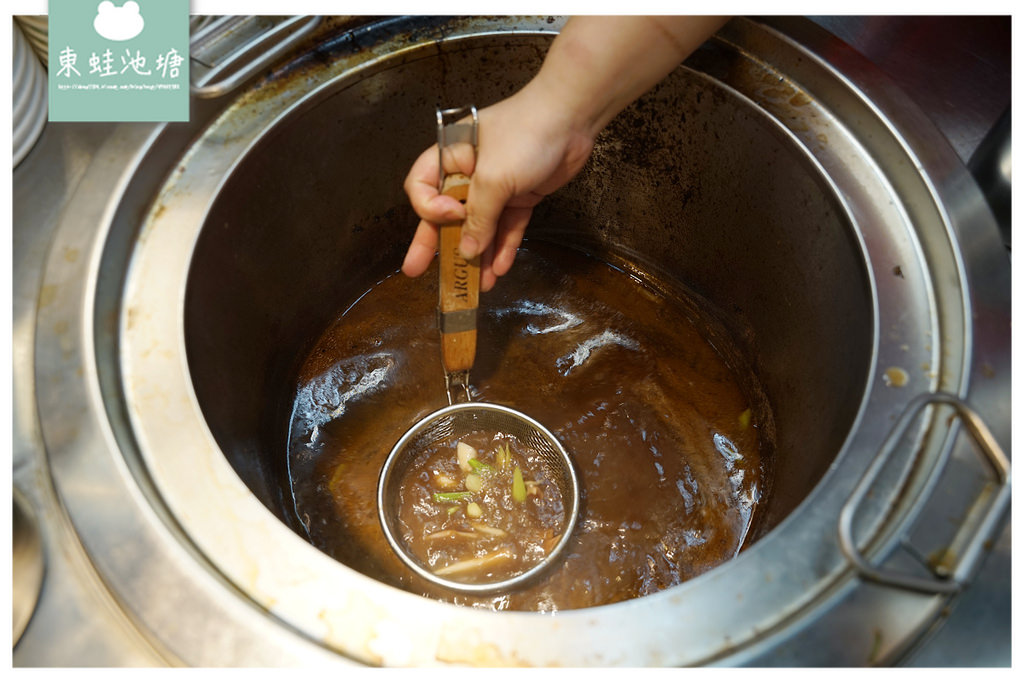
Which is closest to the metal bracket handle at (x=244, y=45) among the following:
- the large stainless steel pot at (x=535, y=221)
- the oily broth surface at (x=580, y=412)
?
the large stainless steel pot at (x=535, y=221)

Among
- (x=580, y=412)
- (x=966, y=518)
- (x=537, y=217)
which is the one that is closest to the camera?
(x=966, y=518)

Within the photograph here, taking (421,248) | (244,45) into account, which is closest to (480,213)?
(421,248)

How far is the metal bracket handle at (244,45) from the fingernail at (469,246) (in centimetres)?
38

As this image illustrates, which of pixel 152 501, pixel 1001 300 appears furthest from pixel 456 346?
pixel 1001 300

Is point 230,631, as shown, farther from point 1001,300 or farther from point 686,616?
point 1001,300

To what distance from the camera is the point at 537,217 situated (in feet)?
4.21

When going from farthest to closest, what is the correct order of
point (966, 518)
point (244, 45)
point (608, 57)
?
point (244, 45) → point (608, 57) → point (966, 518)

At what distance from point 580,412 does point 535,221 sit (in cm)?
39

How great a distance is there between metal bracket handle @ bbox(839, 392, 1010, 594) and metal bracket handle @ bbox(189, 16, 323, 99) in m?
0.89

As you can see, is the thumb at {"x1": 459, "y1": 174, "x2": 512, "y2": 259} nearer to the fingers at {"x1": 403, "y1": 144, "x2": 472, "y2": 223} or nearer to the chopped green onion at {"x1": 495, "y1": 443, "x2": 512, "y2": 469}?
the fingers at {"x1": 403, "y1": 144, "x2": 472, "y2": 223}

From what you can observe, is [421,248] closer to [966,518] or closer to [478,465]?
[478,465]

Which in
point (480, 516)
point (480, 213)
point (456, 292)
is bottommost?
point (480, 516)

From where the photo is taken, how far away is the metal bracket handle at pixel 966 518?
0.62m

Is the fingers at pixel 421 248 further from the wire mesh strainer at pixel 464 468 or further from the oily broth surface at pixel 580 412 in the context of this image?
the oily broth surface at pixel 580 412
